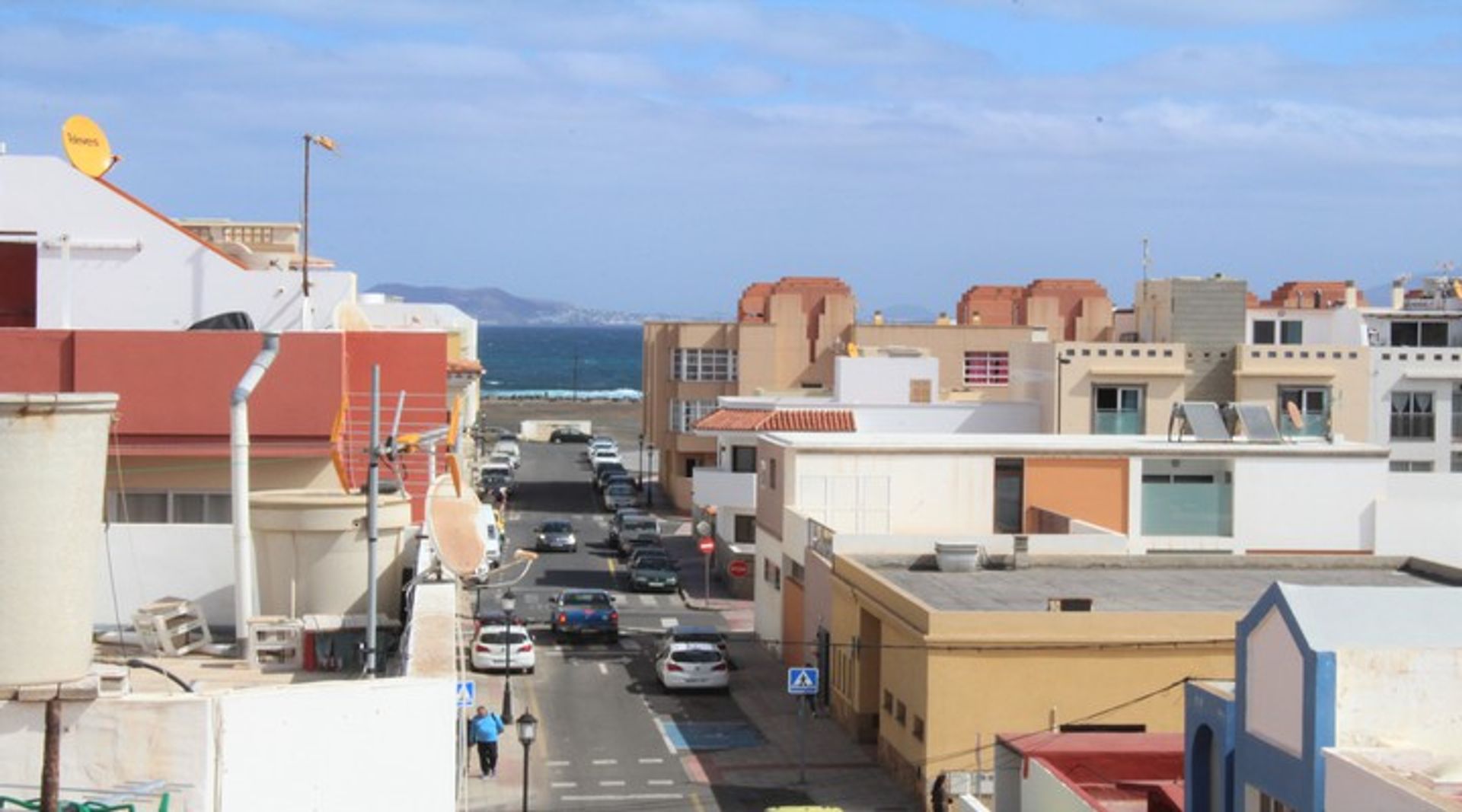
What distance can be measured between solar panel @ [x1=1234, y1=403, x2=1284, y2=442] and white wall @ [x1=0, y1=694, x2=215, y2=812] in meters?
41.1

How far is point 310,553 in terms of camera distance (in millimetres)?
17922

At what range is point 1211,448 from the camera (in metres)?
48.9

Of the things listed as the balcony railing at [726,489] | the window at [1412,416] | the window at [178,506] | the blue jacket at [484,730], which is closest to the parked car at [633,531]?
the balcony railing at [726,489]

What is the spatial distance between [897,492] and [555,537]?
26057 millimetres

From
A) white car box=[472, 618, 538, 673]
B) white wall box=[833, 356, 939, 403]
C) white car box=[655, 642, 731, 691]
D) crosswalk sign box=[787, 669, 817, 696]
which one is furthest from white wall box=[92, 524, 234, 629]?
white wall box=[833, 356, 939, 403]

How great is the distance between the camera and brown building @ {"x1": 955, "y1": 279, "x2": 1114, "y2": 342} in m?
92.2

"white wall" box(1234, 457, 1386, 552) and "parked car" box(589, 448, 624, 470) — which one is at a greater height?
"white wall" box(1234, 457, 1386, 552)

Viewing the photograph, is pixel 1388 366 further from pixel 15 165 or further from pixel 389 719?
pixel 389 719

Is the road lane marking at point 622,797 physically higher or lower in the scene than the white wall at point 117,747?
lower

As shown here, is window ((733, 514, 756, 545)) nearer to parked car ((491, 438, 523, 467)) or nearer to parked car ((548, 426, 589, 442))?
parked car ((491, 438, 523, 467))

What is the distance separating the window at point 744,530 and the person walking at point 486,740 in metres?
29.8

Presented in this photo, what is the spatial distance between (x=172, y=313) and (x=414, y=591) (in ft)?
24.3

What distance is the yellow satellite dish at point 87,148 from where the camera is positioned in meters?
22.0

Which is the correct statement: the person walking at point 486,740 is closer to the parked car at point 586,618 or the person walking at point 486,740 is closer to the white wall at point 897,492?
the white wall at point 897,492
